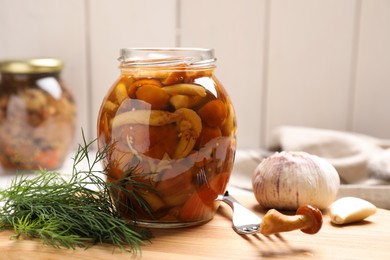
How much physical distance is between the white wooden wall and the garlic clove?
58 centimetres

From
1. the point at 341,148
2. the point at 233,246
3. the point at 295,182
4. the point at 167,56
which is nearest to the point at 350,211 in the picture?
the point at 295,182

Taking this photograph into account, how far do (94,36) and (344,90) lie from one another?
580mm

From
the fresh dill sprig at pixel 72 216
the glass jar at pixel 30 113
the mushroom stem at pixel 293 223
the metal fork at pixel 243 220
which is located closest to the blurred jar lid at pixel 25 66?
the glass jar at pixel 30 113

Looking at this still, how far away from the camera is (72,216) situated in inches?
25.3

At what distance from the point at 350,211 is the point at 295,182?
0.08m

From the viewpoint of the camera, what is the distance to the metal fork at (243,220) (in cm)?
65

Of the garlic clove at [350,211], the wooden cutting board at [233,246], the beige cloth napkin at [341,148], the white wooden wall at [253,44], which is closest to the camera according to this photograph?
the wooden cutting board at [233,246]

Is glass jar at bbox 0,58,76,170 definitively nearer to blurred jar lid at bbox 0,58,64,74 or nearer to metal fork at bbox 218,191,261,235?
blurred jar lid at bbox 0,58,64,74

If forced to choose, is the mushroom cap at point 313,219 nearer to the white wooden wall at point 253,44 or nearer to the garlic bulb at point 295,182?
the garlic bulb at point 295,182

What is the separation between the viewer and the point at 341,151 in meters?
1.11

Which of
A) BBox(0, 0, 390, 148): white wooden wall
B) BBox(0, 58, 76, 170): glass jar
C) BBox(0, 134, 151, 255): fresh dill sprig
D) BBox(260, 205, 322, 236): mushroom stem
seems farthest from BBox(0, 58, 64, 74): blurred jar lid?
BBox(260, 205, 322, 236): mushroom stem

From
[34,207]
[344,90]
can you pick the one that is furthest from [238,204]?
[344,90]

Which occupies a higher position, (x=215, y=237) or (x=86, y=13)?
(x=86, y=13)

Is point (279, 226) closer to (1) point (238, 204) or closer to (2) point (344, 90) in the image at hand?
(1) point (238, 204)
